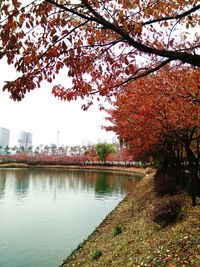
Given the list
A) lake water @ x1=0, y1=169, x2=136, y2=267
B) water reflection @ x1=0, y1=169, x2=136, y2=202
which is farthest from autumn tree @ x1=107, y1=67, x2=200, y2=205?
water reflection @ x1=0, y1=169, x2=136, y2=202

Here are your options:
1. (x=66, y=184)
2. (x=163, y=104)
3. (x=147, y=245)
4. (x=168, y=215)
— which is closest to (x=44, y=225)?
(x=168, y=215)

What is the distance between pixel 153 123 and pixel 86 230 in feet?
26.2

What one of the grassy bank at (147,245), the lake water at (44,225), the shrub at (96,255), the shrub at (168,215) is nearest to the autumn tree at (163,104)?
the shrub at (168,215)

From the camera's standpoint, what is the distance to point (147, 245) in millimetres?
9648

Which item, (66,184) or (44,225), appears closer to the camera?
(44,225)

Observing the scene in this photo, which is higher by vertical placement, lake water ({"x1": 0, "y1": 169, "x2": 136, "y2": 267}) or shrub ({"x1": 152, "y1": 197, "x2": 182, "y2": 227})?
shrub ({"x1": 152, "y1": 197, "x2": 182, "y2": 227})

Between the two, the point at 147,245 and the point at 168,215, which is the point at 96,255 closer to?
the point at 147,245

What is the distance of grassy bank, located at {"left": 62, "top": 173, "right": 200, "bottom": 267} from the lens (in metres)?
7.70

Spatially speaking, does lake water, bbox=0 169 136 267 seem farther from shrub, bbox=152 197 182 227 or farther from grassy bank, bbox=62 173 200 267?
shrub, bbox=152 197 182 227

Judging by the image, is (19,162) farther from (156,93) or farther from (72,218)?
(156,93)

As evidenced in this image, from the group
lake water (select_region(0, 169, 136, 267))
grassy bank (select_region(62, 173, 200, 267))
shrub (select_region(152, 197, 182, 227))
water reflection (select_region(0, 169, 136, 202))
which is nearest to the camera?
grassy bank (select_region(62, 173, 200, 267))

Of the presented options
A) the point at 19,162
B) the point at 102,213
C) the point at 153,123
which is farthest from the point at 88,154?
the point at 153,123

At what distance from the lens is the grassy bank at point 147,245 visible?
7695 millimetres

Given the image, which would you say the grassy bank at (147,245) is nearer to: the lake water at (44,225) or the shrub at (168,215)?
the shrub at (168,215)
